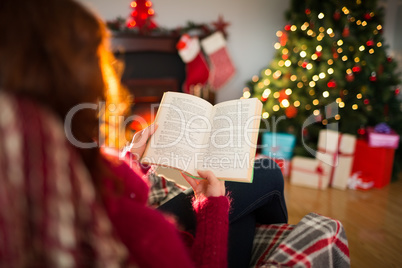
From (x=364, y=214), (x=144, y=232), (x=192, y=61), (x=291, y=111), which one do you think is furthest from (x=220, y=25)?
(x=144, y=232)

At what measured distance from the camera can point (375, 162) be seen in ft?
7.18

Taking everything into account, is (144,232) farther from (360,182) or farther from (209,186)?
(360,182)

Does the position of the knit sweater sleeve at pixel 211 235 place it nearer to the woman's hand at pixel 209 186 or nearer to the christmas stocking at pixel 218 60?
→ the woman's hand at pixel 209 186

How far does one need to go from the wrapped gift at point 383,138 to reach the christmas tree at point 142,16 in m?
2.01

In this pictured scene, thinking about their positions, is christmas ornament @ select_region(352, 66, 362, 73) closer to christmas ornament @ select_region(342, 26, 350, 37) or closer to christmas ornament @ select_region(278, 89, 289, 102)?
christmas ornament @ select_region(342, 26, 350, 37)

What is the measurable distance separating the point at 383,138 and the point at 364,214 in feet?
2.26

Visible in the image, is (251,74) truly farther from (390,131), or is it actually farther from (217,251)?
(217,251)

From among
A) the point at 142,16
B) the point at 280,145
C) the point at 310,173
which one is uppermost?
the point at 142,16

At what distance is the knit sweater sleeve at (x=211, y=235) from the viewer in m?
0.66

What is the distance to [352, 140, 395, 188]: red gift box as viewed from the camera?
7.12ft

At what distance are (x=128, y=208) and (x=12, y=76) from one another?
0.23m

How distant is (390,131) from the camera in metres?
2.23

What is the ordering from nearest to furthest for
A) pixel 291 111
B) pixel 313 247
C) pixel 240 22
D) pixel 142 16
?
pixel 313 247 → pixel 291 111 → pixel 142 16 → pixel 240 22

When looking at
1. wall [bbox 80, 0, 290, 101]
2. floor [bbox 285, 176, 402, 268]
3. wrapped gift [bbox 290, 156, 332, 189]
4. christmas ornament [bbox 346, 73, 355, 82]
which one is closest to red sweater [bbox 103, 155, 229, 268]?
floor [bbox 285, 176, 402, 268]
